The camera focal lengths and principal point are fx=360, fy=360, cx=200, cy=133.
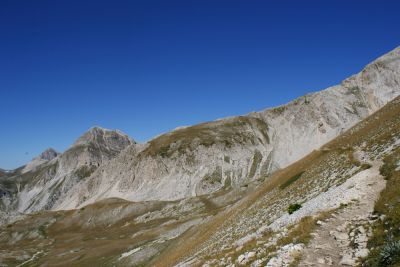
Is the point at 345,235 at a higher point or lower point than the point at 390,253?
lower

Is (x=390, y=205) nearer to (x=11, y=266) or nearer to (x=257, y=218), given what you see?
(x=257, y=218)

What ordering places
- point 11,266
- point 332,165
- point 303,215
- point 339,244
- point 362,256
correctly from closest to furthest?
point 362,256
point 339,244
point 303,215
point 332,165
point 11,266

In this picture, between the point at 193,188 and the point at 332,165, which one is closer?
the point at 332,165

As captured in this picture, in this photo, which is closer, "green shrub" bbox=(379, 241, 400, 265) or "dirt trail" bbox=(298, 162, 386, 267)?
"green shrub" bbox=(379, 241, 400, 265)

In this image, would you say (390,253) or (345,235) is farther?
(345,235)

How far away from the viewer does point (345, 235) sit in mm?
19469

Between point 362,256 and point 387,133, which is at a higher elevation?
point 387,133

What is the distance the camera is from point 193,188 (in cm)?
18375

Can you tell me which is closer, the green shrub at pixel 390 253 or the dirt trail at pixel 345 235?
the green shrub at pixel 390 253

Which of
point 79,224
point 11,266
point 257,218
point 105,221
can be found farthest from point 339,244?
point 79,224

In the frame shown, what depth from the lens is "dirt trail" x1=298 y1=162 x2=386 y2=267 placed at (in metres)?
17.3

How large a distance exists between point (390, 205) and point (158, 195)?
570 ft

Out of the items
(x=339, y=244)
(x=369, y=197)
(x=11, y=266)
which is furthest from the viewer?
(x=11, y=266)

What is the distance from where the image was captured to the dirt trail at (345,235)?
56.7 ft
